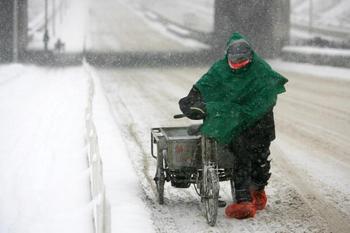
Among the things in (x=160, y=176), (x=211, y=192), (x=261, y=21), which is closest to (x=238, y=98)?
(x=211, y=192)

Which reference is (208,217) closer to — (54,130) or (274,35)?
(54,130)

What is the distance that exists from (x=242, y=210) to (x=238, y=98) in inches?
46.6

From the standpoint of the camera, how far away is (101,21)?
84.1 metres

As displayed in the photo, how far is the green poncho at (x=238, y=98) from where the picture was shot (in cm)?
654

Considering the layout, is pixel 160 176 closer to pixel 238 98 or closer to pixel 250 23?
pixel 238 98

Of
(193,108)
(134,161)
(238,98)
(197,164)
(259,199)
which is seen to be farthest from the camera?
(134,161)

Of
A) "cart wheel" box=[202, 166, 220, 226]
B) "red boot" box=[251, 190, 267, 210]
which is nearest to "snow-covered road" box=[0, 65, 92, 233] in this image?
"cart wheel" box=[202, 166, 220, 226]

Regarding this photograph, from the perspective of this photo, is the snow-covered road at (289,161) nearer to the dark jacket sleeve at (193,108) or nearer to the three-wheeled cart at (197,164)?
the three-wheeled cart at (197,164)

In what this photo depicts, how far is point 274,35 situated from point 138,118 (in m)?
27.9

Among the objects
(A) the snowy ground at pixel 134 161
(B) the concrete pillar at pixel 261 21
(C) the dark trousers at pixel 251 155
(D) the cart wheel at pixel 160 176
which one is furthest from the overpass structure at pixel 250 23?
(C) the dark trousers at pixel 251 155

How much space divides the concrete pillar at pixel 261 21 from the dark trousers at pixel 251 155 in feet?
114

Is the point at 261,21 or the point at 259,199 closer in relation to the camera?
the point at 259,199

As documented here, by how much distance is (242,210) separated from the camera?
6.75m

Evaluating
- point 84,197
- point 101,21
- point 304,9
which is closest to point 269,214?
point 84,197
